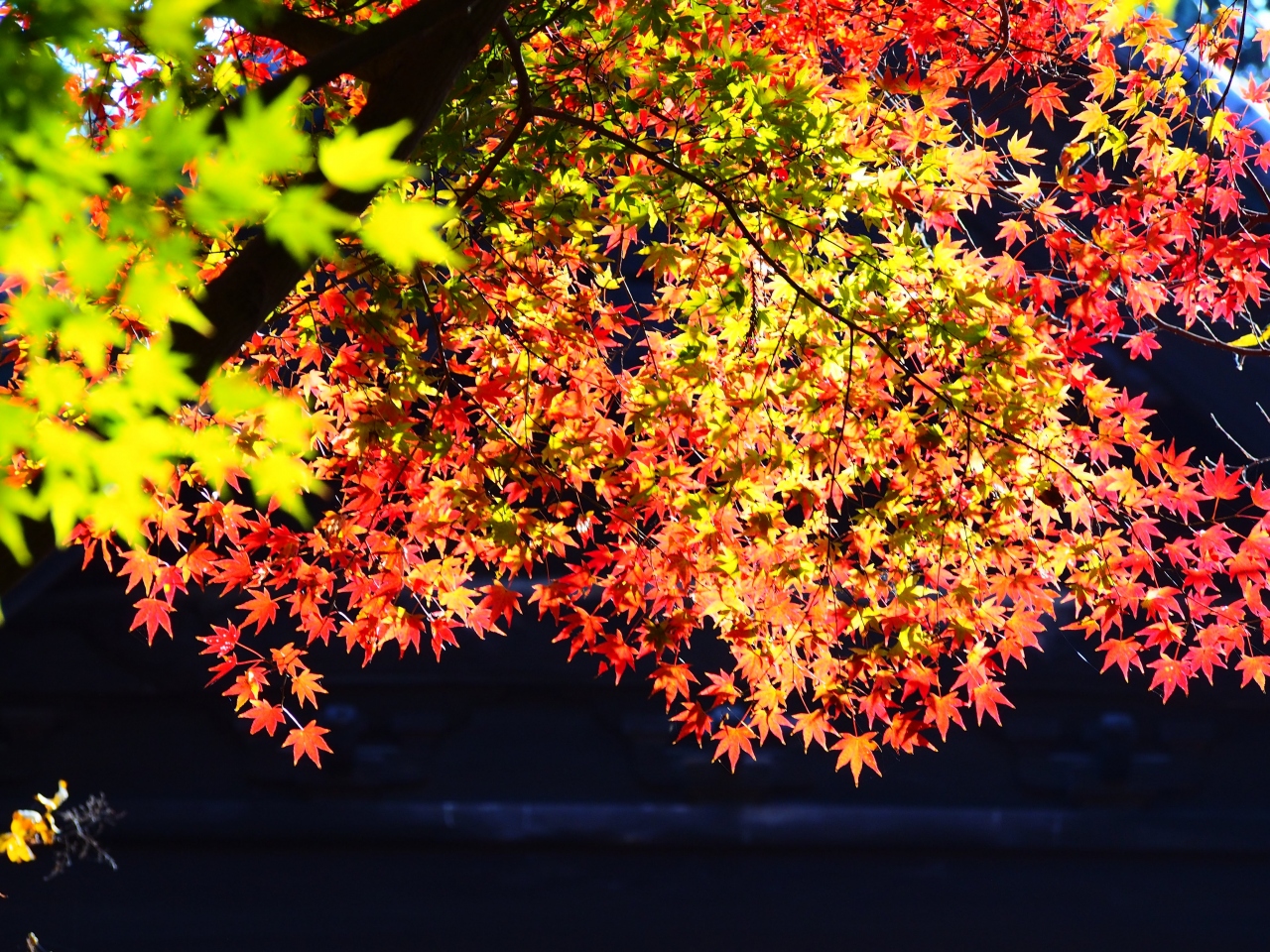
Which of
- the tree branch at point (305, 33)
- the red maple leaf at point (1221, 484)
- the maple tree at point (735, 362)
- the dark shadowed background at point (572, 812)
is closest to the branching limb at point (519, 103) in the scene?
the maple tree at point (735, 362)

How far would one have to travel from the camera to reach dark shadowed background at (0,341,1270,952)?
8.02 m

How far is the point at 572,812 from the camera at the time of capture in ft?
27.3

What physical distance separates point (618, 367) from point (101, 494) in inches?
308

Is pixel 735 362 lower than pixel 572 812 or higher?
higher

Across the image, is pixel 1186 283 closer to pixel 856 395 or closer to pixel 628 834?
pixel 856 395

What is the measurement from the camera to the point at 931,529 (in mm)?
3879

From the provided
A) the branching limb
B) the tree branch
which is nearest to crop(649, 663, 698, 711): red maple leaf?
the branching limb

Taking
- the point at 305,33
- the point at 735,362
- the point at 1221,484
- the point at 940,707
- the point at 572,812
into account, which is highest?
the point at 305,33

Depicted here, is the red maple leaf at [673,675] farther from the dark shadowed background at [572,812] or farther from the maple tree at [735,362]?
the dark shadowed background at [572,812]

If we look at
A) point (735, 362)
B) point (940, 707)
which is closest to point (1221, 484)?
point (940, 707)

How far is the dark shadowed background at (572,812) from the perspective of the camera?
802 cm

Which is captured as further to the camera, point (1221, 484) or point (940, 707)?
point (940, 707)

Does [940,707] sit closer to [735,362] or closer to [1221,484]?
[1221,484]

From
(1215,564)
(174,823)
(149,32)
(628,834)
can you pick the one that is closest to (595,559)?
(1215,564)
